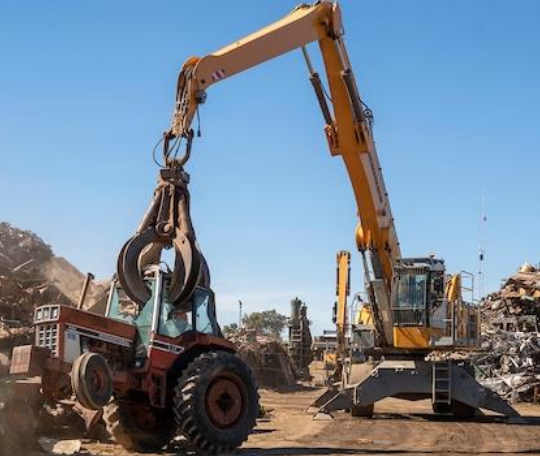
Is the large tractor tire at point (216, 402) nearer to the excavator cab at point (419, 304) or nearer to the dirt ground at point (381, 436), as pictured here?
the dirt ground at point (381, 436)

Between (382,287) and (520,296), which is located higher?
(520,296)

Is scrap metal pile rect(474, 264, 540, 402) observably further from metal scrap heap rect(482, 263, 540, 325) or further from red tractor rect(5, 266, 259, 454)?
red tractor rect(5, 266, 259, 454)

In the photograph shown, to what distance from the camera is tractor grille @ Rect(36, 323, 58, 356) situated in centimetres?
1173

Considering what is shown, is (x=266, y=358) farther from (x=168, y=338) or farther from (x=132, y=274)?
(x=168, y=338)

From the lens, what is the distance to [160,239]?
1395 centimetres

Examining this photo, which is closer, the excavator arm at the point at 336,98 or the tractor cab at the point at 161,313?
the tractor cab at the point at 161,313

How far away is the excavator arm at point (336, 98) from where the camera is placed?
16203 mm

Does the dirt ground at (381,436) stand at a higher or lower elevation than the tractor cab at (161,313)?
lower

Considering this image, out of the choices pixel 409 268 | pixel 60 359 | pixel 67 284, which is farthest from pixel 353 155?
pixel 67 284

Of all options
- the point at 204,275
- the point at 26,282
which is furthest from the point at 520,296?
the point at 204,275

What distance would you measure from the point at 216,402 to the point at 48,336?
2.67 metres

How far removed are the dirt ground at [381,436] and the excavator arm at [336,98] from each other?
3.19 m

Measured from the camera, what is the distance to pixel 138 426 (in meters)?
13.5

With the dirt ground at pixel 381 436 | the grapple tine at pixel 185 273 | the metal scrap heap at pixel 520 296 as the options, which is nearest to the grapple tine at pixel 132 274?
the grapple tine at pixel 185 273
